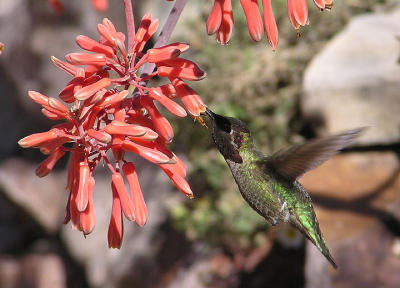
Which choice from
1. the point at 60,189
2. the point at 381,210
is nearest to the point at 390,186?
the point at 381,210

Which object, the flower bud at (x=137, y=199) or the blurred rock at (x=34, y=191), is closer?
the flower bud at (x=137, y=199)

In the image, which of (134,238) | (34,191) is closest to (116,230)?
(134,238)

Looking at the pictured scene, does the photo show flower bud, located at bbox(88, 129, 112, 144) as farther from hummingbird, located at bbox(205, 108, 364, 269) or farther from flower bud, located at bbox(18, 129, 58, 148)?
hummingbird, located at bbox(205, 108, 364, 269)

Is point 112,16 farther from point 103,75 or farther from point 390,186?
point 103,75

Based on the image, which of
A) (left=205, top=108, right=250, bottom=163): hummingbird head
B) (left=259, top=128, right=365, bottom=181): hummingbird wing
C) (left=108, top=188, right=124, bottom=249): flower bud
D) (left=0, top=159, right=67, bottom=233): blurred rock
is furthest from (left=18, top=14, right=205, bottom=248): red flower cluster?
(left=0, top=159, right=67, bottom=233): blurred rock

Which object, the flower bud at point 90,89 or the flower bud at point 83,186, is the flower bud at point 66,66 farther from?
the flower bud at point 83,186

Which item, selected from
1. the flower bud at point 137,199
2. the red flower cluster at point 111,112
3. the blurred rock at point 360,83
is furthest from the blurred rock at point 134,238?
the red flower cluster at point 111,112

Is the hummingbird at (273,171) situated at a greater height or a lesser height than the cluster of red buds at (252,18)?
lesser
